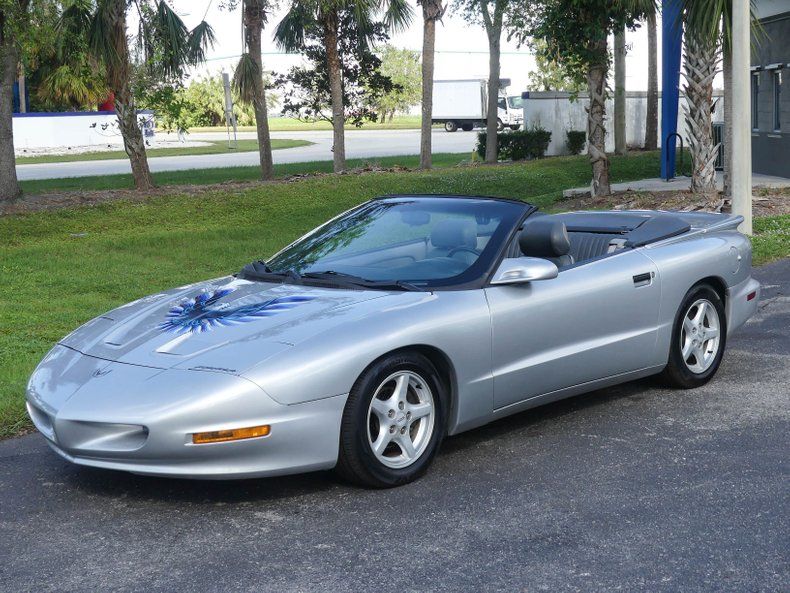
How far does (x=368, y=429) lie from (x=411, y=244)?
1.42 m

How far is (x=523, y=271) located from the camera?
18.4ft

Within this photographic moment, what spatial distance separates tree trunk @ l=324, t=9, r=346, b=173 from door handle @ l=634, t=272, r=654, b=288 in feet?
65.1

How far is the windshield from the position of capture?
5.75 metres

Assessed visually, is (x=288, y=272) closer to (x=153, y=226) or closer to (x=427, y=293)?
(x=427, y=293)

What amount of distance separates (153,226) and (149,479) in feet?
41.7

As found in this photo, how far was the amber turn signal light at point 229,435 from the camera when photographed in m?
4.58

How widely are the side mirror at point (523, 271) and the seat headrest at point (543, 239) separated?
10 cm

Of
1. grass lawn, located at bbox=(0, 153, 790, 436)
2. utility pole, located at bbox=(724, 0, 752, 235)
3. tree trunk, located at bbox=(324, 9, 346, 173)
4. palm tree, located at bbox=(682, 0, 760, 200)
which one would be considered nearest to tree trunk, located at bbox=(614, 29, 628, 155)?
grass lawn, located at bbox=(0, 153, 790, 436)

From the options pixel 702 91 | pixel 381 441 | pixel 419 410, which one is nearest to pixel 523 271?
pixel 419 410

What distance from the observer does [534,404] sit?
581cm

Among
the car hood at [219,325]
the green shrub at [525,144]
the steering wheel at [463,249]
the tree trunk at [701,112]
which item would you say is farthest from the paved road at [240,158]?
the steering wheel at [463,249]

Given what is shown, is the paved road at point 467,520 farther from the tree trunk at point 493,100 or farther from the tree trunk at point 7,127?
the tree trunk at point 493,100

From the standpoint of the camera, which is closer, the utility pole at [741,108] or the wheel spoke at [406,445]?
the wheel spoke at [406,445]

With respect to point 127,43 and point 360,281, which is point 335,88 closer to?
point 127,43
